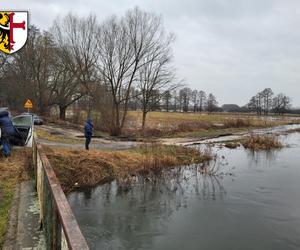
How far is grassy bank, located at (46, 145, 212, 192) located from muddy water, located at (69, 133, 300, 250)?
0.96 m

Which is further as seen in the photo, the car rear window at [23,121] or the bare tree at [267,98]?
the bare tree at [267,98]

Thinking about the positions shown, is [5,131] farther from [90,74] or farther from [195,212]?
[90,74]

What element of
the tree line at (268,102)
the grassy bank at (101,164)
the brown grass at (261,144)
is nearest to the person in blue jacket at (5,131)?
the grassy bank at (101,164)

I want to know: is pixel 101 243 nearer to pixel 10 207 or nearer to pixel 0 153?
pixel 10 207

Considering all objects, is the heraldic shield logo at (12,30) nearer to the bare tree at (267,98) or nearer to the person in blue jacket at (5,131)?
the person in blue jacket at (5,131)

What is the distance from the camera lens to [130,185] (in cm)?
1585

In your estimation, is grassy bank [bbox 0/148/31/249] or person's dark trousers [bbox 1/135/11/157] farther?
person's dark trousers [bbox 1/135/11/157]

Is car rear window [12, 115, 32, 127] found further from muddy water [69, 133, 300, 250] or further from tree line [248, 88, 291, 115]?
tree line [248, 88, 291, 115]

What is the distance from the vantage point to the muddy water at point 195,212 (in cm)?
994

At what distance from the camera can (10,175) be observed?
38.4 feet

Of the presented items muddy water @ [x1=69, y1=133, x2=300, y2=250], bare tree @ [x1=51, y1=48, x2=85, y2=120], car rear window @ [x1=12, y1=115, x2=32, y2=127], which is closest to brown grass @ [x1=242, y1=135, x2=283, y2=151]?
muddy water @ [x1=69, y1=133, x2=300, y2=250]

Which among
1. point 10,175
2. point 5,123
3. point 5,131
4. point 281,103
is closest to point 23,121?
point 5,123

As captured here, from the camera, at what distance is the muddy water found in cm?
994

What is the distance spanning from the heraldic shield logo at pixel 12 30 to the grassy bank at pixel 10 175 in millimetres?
3471
